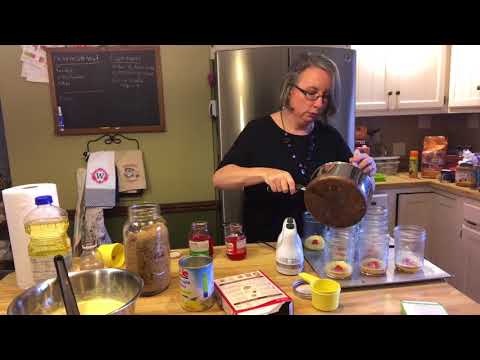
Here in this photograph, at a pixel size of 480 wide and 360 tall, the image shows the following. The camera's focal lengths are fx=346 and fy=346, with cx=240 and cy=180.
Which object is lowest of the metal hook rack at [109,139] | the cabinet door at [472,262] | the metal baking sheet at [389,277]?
the cabinet door at [472,262]

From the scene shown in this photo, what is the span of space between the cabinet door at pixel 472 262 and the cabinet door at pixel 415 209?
1.02ft

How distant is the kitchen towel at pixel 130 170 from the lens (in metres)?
2.29

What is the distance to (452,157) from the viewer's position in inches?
102

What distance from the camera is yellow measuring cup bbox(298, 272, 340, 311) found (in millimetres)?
799

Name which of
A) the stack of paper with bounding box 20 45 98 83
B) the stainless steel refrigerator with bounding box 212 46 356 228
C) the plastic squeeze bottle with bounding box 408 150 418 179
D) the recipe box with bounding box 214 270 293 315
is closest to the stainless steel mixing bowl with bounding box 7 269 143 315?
the recipe box with bounding box 214 270 293 315

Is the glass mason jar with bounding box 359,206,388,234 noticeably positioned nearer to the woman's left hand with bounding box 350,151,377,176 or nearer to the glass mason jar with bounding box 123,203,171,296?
the woman's left hand with bounding box 350,151,377,176

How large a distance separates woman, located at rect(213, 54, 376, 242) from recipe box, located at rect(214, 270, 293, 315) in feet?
1.70

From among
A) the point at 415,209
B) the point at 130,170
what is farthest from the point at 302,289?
the point at 415,209

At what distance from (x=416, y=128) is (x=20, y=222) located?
300cm

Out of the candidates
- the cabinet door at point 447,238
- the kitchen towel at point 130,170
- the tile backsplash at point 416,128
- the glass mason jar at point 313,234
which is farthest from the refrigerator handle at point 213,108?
the cabinet door at point 447,238

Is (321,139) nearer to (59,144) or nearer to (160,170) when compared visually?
(160,170)

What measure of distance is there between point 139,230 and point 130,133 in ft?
5.17

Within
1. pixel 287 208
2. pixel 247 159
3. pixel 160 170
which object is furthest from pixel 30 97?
pixel 287 208

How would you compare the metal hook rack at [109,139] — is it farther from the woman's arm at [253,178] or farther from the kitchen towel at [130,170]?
the woman's arm at [253,178]
